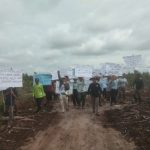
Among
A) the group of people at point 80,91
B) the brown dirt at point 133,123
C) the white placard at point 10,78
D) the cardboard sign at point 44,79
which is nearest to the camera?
the brown dirt at point 133,123

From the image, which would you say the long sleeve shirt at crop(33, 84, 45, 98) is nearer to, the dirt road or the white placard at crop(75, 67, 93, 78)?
the dirt road

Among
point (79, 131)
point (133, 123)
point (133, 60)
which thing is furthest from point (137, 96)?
point (79, 131)

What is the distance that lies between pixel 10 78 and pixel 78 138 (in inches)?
203

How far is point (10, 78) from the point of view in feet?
59.0

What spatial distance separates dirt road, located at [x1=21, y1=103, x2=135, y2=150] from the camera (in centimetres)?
1298

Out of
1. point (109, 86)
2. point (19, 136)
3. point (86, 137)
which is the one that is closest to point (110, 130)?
point (86, 137)

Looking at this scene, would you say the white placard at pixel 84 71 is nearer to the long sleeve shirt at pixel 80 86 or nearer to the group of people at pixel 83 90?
the group of people at pixel 83 90

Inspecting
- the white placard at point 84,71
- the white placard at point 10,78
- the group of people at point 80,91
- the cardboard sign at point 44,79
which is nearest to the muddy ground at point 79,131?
the group of people at point 80,91

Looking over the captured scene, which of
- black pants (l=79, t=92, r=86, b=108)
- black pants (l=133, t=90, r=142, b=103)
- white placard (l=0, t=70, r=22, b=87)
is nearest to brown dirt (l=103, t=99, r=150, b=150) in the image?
black pants (l=79, t=92, r=86, b=108)

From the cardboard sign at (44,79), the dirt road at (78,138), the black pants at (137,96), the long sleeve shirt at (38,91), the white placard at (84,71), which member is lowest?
the dirt road at (78,138)

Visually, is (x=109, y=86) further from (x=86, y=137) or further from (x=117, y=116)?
(x=86, y=137)

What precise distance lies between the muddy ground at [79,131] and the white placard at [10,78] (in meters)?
1.67

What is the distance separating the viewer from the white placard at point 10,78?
17.7m

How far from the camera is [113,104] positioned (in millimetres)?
25641
